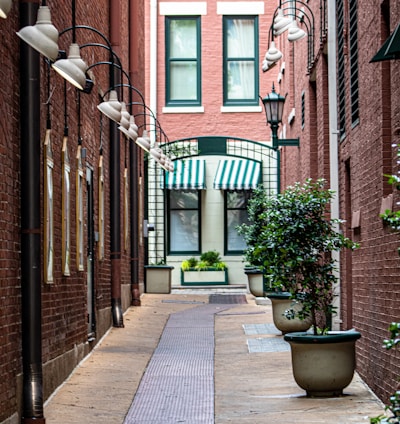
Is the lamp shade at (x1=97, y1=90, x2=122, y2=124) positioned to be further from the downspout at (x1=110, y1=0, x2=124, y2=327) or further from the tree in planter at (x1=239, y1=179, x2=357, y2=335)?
the downspout at (x1=110, y1=0, x2=124, y2=327)

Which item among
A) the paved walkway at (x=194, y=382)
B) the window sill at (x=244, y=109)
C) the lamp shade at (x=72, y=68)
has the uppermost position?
the window sill at (x=244, y=109)

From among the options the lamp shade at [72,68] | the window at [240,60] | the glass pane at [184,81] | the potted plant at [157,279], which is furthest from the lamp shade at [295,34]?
the glass pane at [184,81]

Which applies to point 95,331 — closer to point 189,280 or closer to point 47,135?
point 47,135

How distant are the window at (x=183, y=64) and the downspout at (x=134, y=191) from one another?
26.1 ft

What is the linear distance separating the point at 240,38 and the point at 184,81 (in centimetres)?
210

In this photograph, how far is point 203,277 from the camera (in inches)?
1147

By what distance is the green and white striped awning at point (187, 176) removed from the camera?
28.9 metres

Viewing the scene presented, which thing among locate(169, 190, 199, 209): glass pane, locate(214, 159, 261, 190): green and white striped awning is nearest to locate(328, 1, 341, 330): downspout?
locate(214, 159, 261, 190): green and white striped awning

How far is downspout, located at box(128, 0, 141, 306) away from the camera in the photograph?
837 inches

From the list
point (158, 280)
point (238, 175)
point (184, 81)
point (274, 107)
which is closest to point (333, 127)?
point (274, 107)

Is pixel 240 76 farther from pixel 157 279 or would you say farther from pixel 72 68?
pixel 72 68

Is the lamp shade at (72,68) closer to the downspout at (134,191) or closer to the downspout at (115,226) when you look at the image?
the downspout at (115,226)

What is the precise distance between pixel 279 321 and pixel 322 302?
4.29 m

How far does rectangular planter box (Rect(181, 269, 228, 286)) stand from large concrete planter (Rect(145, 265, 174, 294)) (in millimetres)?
3979
